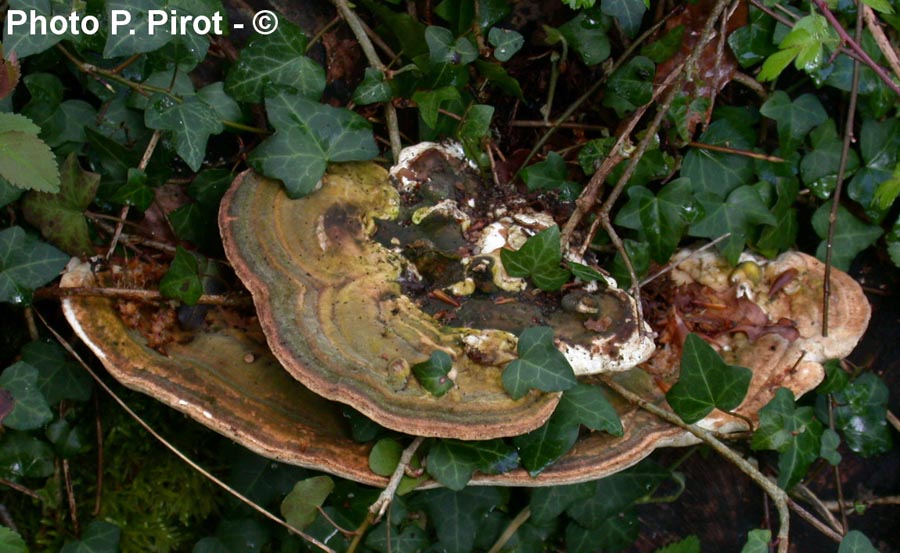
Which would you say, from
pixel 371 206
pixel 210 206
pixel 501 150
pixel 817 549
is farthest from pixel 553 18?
pixel 817 549

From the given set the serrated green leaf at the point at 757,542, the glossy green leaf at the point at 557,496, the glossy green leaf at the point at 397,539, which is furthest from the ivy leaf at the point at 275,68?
the serrated green leaf at the point at 757,542

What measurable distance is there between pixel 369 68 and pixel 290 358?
3.74ft

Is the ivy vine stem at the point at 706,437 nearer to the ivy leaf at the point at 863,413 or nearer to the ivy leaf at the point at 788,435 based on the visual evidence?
the ivy leaf at the point at 788,435

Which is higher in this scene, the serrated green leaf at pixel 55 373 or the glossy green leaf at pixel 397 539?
the serrated green leaf at pixel 55 373

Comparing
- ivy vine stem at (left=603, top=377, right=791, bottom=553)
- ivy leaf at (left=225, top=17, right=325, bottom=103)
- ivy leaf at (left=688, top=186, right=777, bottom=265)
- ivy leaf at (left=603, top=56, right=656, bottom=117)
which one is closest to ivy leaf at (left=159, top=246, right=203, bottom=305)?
ivy leaf at (left=225, top=17, right=325, bottom=103)

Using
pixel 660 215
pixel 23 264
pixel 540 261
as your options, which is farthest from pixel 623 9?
pixel 23 264

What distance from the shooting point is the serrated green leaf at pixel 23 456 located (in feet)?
9.17

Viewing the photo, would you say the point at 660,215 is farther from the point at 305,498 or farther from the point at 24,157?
the point at 24,157

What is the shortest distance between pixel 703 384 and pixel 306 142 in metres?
1.49

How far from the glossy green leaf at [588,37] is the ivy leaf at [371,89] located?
70 cm

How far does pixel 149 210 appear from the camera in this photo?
2.89 meters

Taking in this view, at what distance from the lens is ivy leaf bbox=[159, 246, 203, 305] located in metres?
2.57

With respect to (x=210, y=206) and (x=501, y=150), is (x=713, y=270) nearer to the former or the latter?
(x=501, y=150)

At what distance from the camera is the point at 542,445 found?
2549 mm
